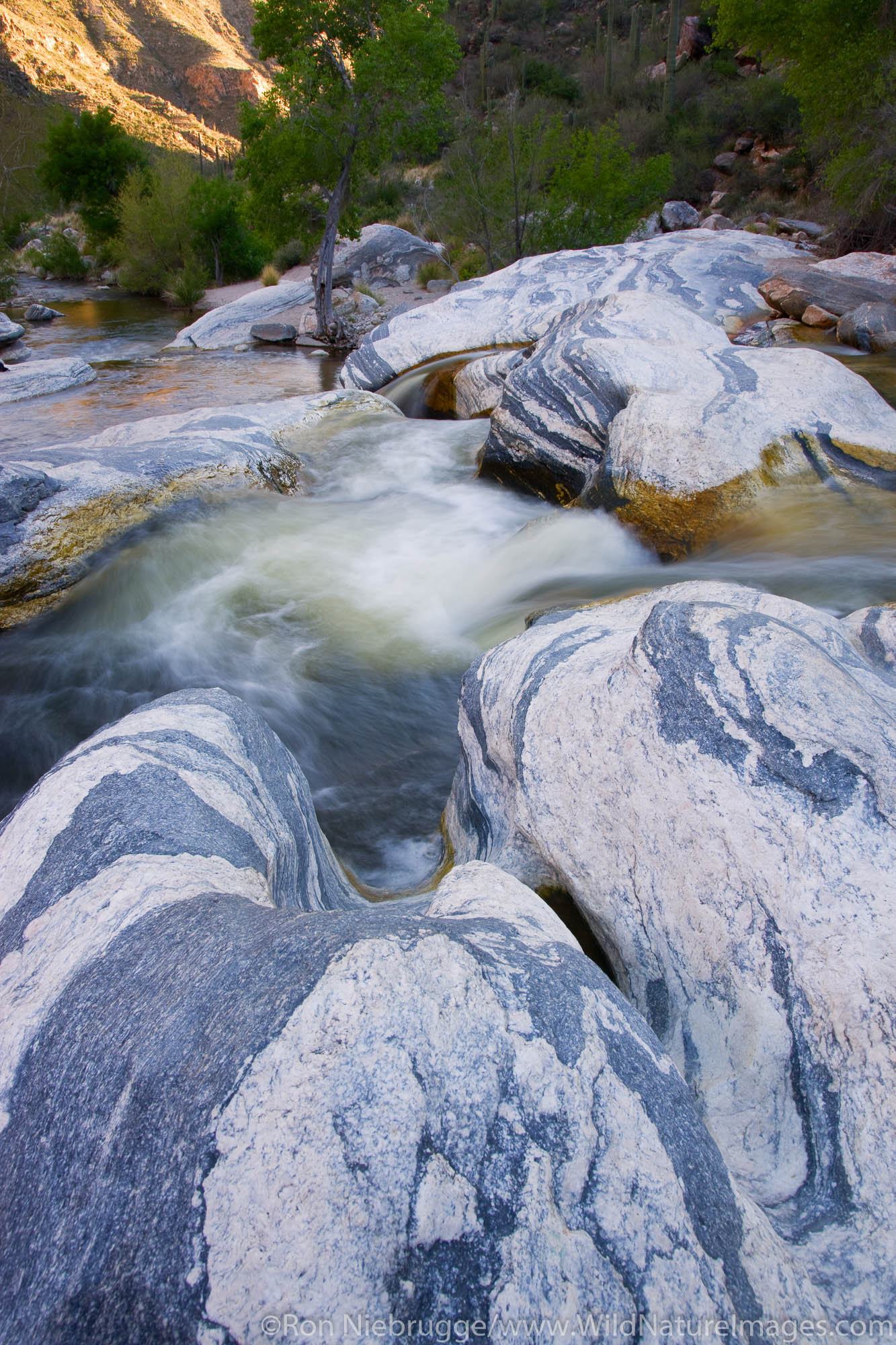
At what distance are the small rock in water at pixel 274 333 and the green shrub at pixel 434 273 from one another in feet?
15.3

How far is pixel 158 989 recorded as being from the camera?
51.0 inches

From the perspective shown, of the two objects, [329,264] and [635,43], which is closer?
[329,264]

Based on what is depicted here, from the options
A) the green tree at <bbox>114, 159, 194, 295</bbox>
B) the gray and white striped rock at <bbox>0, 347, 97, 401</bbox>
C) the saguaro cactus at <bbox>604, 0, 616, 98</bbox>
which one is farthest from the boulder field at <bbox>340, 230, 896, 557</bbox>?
the saguaro cactus at <bbox>604, 0, 616, 98</bbox>

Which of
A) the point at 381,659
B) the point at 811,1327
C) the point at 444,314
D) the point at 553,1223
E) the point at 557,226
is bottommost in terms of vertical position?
the point at 381,659

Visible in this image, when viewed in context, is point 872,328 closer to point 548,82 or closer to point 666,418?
point 666,418

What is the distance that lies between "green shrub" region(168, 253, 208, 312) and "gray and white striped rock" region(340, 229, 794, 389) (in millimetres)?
12008

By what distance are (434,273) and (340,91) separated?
5.80 metres

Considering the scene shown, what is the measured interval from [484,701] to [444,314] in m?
8.59

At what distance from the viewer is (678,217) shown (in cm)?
1700

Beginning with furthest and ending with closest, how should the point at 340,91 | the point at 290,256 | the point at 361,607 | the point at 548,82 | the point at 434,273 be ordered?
1. the point at 548,82
2. the point at 290,256
3. the point at 434,273
4. the point at 340,91
5. the point at 361,607

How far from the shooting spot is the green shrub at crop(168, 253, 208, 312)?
18.9m

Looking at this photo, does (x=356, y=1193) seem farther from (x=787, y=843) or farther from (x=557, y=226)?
(x=557, y=226)

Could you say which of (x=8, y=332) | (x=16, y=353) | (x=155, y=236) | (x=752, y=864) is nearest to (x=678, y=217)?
(x=155, y=236)

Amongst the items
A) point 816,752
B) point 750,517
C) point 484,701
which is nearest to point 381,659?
point 484,701
